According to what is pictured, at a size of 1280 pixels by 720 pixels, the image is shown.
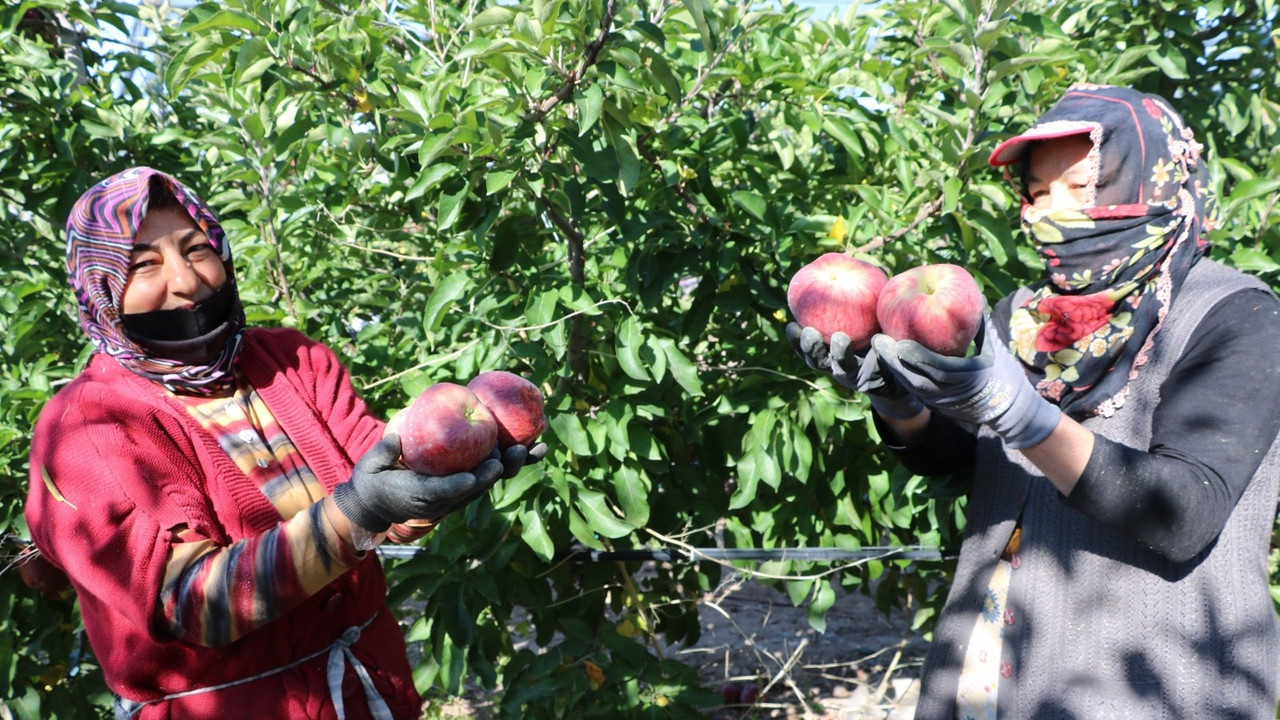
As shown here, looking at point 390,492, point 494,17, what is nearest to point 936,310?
point 390,492

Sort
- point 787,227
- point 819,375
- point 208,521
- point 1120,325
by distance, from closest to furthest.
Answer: point 208,521, point 1120,325, point 787,227, point 819,375

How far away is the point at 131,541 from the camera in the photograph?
1.27 metres

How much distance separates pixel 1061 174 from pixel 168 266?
1.36 meters

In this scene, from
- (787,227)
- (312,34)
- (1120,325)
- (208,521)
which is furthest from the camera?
(787,227)

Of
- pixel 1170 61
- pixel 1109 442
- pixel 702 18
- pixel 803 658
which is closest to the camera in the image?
pixel 1109 442

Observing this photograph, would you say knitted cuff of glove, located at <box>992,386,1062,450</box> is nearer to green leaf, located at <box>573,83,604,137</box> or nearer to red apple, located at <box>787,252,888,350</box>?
red apple, located at <box>787,252,888,350</box>

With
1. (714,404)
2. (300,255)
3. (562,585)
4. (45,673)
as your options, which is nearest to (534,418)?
(714,404)

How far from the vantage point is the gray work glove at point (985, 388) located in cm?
133

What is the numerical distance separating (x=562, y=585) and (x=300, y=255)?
3.72ft

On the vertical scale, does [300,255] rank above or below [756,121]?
below

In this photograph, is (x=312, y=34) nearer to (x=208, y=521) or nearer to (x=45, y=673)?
(x=208, y=521)

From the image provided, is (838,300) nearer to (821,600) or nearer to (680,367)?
(680,367)

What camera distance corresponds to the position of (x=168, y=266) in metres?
1.47

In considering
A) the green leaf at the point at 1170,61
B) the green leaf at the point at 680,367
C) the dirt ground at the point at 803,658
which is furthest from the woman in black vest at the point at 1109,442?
the dirt ground at the point at 803,658
